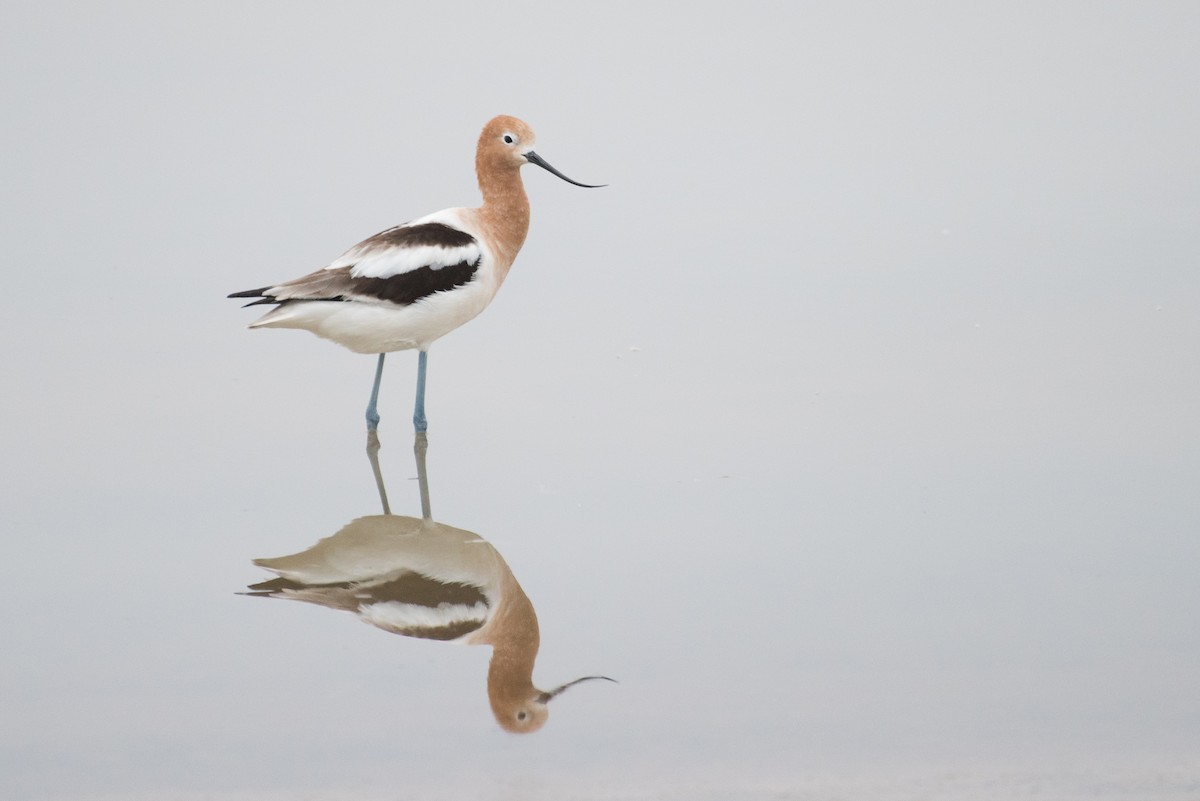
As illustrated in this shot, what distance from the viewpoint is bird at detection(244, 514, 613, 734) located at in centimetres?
493

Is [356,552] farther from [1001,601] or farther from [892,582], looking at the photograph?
[1001,601]

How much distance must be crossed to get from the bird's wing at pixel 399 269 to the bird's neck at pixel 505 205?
0.92 feet

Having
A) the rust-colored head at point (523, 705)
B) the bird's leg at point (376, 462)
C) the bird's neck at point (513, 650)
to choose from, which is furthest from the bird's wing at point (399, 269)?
the rust-colored head at point (523, 705)

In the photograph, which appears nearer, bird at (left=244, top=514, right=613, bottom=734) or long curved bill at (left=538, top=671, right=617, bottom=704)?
long curved bill at (left=538, top=671, right=617, bottom=704)

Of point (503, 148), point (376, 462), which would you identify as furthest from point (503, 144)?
point (376, 462)

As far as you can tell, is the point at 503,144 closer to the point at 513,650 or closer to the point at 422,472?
the point at 422,472

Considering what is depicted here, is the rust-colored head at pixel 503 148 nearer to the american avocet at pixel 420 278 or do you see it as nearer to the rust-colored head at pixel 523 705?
the american avocet at pixel 420 278

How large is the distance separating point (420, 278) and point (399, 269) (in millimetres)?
110

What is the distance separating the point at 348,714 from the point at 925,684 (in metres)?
1.78

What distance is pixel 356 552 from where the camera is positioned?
19.9 feet

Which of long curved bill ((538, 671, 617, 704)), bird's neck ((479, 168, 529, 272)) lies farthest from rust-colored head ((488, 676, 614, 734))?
bird's neck ((479, 168, 529, 272))

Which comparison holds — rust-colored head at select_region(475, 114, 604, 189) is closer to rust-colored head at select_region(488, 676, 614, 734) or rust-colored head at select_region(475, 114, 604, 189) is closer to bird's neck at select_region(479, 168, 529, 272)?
bird's neck at select_region(479, 168, 529, 272)

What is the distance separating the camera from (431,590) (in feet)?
18.5

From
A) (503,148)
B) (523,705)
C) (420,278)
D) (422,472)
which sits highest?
(503,148)
